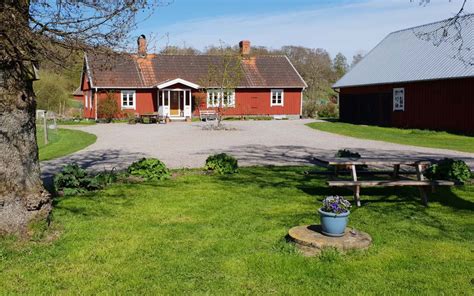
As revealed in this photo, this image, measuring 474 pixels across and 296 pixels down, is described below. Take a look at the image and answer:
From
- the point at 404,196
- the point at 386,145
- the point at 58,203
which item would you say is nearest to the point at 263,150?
the point at 386,145

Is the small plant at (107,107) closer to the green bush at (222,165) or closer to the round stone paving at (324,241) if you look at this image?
the green bush at (222,165)

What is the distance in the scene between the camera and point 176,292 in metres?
4.53

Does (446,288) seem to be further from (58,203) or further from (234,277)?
(58,203)

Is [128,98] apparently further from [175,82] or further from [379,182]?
[379,182]

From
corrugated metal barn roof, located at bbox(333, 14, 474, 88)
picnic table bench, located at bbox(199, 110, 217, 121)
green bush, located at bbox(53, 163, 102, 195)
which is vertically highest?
corrugated metal barn roof, located at bbox(333, 14, 474, 88)

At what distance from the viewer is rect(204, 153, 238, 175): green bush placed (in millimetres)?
11320

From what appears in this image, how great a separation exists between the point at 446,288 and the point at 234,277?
2.04 metres

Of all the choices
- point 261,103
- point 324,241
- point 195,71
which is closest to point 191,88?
point 195,71

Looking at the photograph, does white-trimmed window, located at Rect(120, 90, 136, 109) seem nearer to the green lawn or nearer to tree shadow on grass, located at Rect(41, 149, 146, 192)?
the green lawn

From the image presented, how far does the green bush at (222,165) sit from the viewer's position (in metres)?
11.3

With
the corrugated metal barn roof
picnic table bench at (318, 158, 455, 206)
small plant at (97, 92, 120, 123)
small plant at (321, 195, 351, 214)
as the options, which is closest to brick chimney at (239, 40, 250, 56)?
the corrugated metal barn roof

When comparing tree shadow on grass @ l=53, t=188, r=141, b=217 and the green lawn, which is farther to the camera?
the green lawn

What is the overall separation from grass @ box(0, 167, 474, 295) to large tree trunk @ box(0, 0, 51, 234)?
12.1 inches

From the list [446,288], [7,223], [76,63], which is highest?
[76,63]
